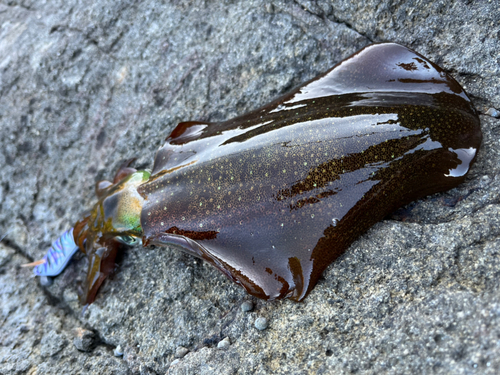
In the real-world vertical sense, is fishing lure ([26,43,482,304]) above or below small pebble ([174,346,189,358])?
above

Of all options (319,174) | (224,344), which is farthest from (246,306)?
(319,174)

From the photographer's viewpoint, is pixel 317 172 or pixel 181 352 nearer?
pixel 317 172

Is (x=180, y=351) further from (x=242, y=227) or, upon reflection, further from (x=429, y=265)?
(x=429, y=265)

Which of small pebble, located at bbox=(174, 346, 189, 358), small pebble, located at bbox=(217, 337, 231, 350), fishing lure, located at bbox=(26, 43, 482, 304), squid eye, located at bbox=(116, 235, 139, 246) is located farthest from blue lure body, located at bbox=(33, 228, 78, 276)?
small pebble, located at bbox=(217, 337, 231, 350)

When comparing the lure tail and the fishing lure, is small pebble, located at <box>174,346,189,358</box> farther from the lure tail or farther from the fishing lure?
the lure tail

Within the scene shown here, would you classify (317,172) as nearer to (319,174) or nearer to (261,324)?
(319,174)

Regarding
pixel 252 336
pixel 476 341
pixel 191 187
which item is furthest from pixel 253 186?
pixel 476 341
